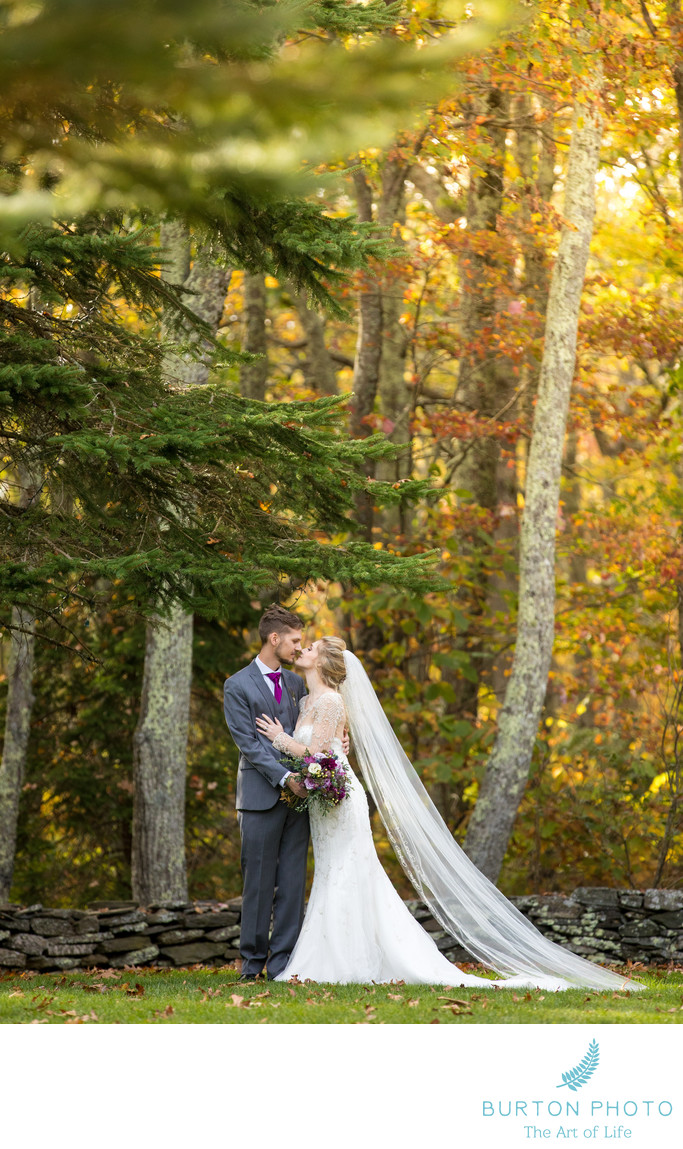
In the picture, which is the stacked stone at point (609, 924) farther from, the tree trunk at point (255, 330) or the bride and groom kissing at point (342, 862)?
the tree trunk at point (255, 330)

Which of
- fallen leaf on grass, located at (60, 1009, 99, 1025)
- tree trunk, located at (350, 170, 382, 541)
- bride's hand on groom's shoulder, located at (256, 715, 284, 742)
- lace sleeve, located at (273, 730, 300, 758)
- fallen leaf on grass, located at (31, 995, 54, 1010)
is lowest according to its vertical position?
fallen leaf on grass, located at (31, 995, 54, 1010)

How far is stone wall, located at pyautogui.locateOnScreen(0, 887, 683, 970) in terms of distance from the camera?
768 centimetres

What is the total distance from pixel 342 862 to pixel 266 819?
532 mm

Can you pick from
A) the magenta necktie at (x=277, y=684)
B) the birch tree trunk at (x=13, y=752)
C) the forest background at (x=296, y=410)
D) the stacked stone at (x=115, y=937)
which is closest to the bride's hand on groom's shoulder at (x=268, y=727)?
the magenta necktie at (x=277, y=684)

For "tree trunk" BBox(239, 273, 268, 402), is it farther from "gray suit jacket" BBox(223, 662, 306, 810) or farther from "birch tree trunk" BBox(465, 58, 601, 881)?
"gray suit jacket" BBox(223, 662, 306, 810)

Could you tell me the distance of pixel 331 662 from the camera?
6461mm

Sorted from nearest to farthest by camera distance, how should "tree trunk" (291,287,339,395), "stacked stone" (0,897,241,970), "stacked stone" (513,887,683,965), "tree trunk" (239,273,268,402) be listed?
"stacked stone" (0,897,241,970)
"stacked stone" (513,887,683,965)
"tree trunk" (239,273,268,402)
"tree trunk" (291,287,339,395)

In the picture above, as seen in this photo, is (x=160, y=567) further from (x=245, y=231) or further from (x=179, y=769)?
(x=179, y=769)

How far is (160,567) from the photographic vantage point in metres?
5.03

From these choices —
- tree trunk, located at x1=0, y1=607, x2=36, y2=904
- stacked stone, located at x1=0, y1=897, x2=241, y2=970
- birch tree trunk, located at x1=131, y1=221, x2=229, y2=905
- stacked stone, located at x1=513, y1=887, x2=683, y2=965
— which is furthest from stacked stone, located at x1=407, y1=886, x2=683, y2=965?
tree trunk, located at x1=0, y1=607, x2=36, y2=904

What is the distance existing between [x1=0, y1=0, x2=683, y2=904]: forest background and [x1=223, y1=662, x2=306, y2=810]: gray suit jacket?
0.59 meters

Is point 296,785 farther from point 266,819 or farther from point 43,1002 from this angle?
point 43,1002

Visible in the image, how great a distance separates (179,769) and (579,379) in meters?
6.62

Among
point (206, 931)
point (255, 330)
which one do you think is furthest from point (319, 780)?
point (255, 330)
